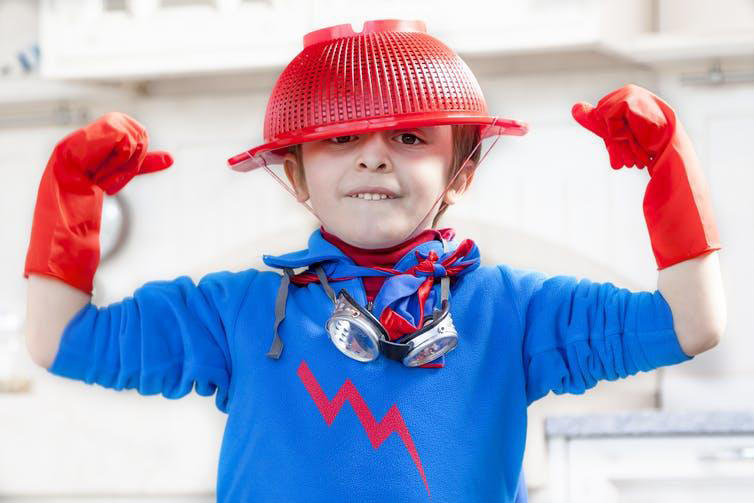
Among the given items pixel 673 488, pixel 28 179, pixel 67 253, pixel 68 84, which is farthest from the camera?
pixel 28 179

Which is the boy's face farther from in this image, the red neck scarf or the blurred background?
the blurred background

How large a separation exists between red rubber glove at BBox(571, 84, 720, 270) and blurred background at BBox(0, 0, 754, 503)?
1012mm

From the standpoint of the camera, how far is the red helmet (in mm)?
1017

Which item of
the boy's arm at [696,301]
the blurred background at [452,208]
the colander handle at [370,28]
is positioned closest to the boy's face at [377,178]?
the colander handle at [370,28]

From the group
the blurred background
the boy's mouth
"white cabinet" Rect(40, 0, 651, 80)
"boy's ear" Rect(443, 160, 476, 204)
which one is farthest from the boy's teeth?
"white cabinet" Rect(40, 0, 651, 80)

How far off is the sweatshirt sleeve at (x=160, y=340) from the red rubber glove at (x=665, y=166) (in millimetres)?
389

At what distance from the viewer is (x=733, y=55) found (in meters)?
2.24

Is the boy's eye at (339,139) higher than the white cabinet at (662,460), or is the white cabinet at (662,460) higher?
the boy's eye at (339,139)

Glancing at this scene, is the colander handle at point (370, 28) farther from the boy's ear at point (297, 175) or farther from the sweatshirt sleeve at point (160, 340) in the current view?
the sweatshirt sleeve at point (160, 340)

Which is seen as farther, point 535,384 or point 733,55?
point 733,55

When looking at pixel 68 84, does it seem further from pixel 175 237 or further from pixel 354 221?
pixel 354 221

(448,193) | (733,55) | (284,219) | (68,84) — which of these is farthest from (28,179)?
(448,193)

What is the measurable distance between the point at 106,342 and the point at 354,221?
0.26 metres

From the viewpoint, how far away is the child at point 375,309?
1.01 meters
